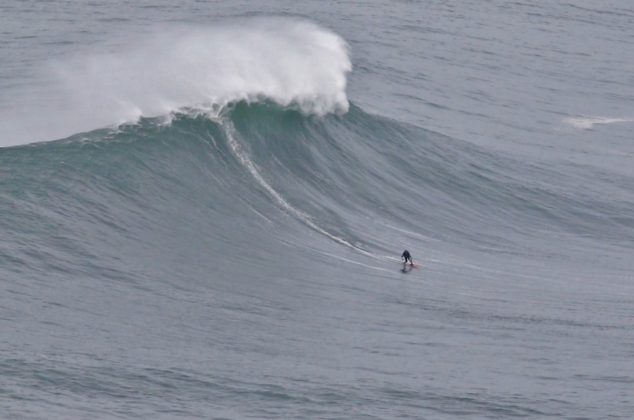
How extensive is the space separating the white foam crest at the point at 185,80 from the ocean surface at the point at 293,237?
9cm

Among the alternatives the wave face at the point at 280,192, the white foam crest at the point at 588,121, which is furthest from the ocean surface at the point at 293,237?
the white foam crest at the point at 588,121

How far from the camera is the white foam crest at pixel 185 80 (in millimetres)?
30812

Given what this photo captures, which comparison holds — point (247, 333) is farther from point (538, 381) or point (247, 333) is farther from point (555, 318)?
point (555, 318)

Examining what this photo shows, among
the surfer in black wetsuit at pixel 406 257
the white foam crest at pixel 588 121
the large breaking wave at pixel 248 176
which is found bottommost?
the surfer in black wetsuit at pixel 406 257

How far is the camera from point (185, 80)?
32.9 metres

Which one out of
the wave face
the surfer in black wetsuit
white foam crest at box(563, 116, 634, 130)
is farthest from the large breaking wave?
white foam crest at box(563, 116, 634, 130)

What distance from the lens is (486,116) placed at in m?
46.6

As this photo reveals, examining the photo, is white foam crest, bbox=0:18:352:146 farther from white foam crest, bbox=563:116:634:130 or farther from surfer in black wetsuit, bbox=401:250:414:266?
white foam crest, bbox=563:116:634:130

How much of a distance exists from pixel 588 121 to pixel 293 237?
79.3 feet

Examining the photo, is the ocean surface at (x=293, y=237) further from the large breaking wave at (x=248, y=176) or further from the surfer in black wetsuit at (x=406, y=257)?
the surfer in black wetsuit at (x=406, y=257)

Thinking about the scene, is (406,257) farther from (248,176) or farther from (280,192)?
(248,176)

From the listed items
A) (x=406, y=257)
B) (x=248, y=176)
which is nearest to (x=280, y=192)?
(x=248, y=176)

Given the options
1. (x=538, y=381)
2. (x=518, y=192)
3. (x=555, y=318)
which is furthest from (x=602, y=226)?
(x=538, y=381)

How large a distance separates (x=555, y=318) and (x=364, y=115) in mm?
14647
